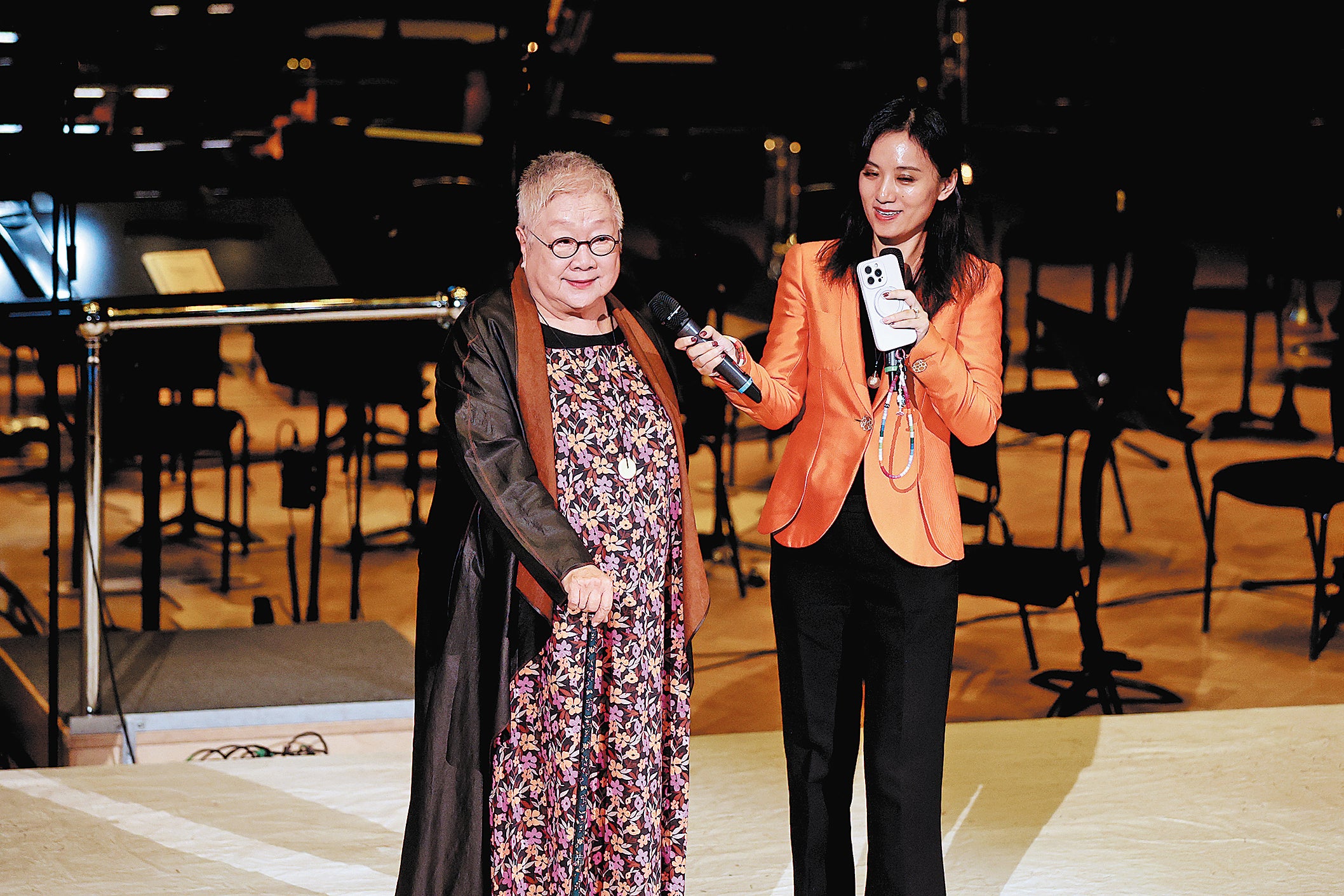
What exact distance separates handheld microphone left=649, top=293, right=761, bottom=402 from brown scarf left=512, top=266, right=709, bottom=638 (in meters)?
0.11

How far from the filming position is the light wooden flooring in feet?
16.2

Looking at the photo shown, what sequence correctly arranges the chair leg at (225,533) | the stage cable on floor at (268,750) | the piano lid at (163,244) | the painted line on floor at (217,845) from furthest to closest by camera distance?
the chair leg at (225,533), the piano lid at (163,244), the stage cable on floor at (268,750), the painted line on floor at (217,845)

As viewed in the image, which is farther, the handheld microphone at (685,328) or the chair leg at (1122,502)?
the chair leg at (1122,502)

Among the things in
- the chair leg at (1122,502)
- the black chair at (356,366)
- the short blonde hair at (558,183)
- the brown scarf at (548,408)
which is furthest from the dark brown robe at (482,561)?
the chair leg at (1122,502)

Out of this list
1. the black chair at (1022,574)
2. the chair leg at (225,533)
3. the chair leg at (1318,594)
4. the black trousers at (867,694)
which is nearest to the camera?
the black trousers at (867,694)

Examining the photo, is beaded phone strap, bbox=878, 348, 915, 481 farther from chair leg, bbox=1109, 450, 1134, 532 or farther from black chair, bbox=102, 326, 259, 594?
chair leg, bbox=1109, 450, 1134, 532

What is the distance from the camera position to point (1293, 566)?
606 centimetres

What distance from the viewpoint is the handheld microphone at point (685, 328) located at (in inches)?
94.7

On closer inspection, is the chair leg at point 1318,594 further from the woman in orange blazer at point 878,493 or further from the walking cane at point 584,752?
the walking cane at point 584,752

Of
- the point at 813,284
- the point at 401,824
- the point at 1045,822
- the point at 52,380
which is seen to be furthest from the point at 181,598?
the point at 813,284

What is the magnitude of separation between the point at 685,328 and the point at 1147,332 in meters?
2.49

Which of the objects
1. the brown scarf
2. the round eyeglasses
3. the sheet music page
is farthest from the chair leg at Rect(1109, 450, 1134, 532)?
the round eyeglasses

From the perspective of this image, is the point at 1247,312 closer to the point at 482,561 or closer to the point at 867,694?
the point at 867,694

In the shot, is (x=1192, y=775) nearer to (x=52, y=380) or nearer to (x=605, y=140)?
(x=52, y=380)
